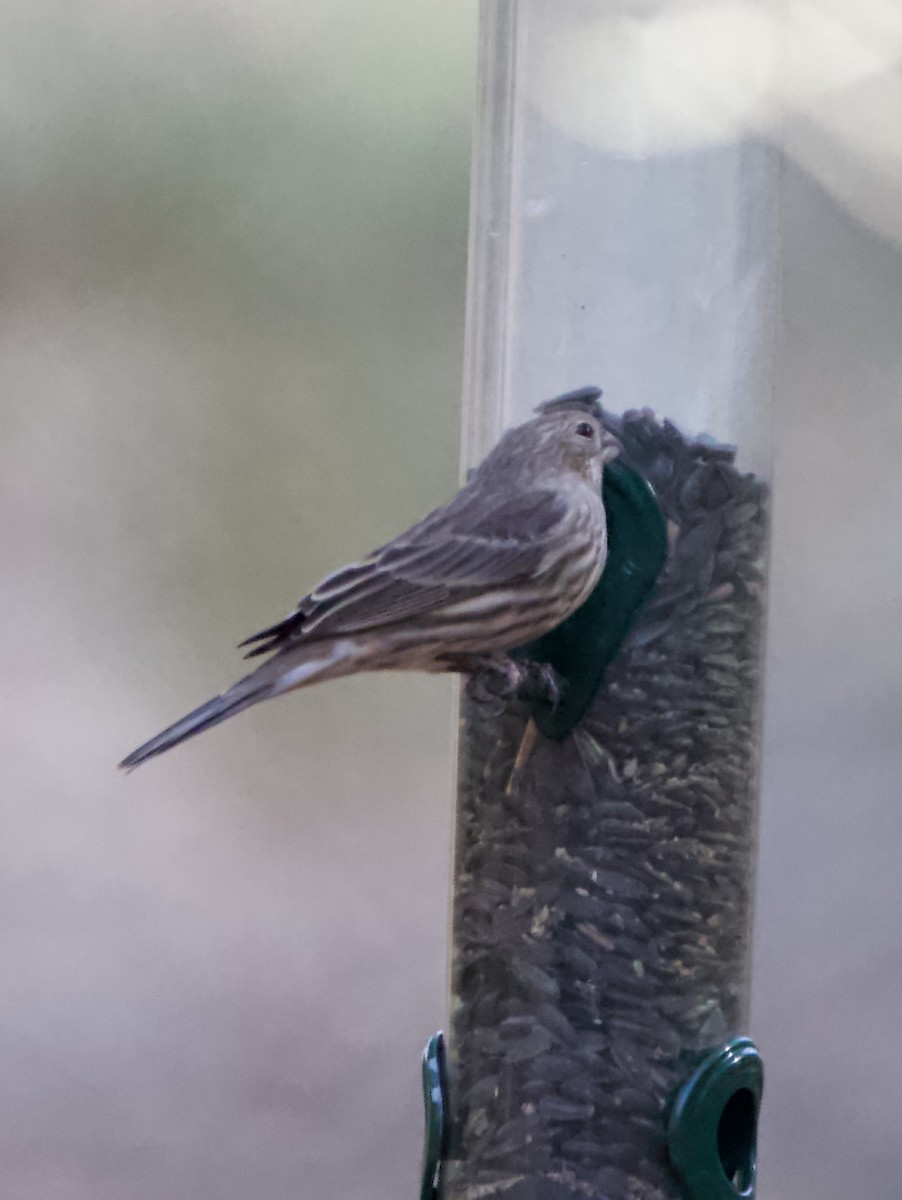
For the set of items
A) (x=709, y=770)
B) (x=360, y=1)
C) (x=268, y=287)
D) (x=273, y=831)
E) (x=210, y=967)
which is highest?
(x=360, y=1)

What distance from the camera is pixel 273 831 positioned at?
15.5ft

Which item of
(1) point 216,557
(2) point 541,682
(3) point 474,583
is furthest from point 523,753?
(1) point 216,557

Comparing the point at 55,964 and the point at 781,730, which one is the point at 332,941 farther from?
the point at 781,730

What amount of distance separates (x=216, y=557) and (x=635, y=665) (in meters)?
2.45

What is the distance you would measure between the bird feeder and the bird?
8 cm

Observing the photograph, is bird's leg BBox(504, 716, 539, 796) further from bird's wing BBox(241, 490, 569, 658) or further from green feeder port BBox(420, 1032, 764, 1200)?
green feeder port BBox(420, 1032, 764, 1200)

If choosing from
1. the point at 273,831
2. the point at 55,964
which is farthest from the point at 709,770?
the point at 55,964

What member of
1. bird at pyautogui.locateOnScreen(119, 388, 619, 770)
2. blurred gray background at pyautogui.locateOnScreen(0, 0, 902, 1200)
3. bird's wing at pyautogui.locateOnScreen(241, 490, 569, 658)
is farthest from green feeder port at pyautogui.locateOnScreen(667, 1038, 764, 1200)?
blurred gray background at pyautogui.locateOnScreen(0, 0, 902, 1200)

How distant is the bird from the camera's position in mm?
2170

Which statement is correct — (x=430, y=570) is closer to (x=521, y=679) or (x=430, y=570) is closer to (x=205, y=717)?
(x=521, y=679)

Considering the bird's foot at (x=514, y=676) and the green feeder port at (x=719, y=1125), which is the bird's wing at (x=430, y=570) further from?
the green feeder port at (x=719, y=1125)

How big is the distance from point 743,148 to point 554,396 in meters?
0.48

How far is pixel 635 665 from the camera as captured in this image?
7.52ft

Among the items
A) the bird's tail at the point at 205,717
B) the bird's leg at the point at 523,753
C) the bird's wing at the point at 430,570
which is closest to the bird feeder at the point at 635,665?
the bird's leg at the point at 523,753
